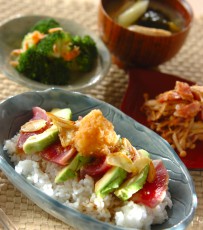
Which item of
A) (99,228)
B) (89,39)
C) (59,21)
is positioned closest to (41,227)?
(99,228)

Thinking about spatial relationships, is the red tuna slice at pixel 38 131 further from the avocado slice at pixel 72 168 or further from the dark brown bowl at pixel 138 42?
the dark brown bowl at pixel 138 42

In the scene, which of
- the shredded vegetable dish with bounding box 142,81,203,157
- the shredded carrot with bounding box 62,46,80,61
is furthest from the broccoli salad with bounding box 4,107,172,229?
the shredded carrot with bounding box 62,46,80,61

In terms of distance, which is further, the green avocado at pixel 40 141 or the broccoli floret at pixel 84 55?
the broccoli floret at pixel 84 55

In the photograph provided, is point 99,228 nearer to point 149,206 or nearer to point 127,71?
point 149,206

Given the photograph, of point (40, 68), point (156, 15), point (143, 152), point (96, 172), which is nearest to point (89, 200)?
point (96, 172)

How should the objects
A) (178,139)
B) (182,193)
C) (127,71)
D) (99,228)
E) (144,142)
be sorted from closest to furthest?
(99,228) → (182,193) → (144,142) → (178,139) → (127,71)

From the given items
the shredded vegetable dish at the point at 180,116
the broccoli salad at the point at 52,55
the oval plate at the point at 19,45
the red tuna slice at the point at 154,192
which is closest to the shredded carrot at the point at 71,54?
the broccoli salad at the point at 52,55

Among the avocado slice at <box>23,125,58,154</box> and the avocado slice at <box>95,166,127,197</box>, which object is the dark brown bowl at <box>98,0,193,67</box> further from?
the avocado slice at <box>95,166,127,197</box>
